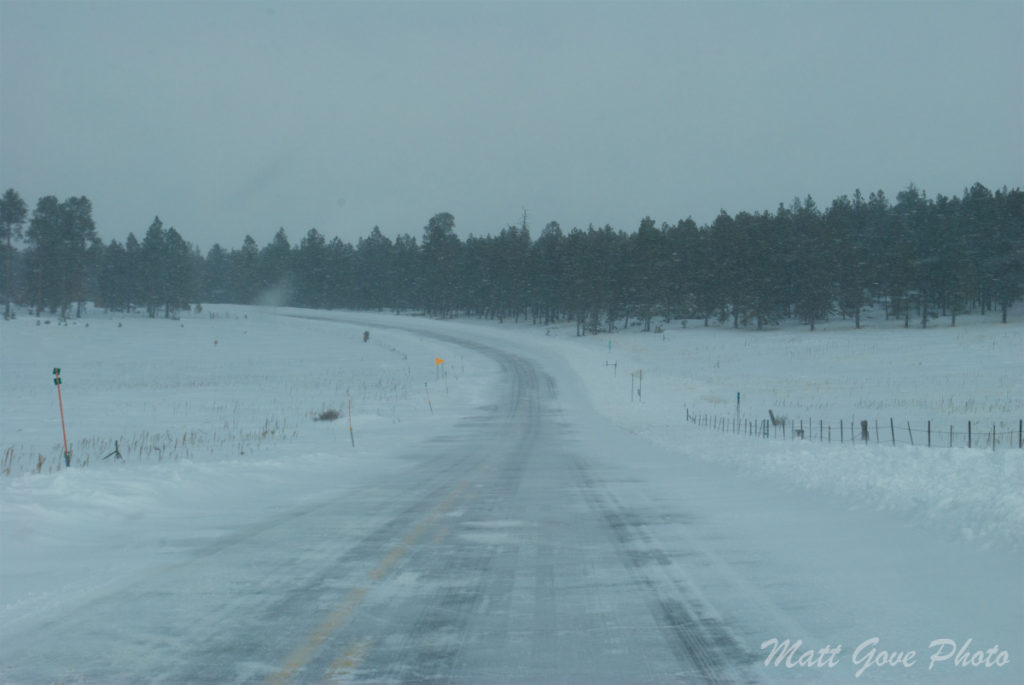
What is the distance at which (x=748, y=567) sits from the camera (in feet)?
25.6

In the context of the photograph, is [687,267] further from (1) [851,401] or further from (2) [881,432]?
(2) [881,432]

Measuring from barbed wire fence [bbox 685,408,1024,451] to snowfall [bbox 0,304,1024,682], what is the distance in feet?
0.90

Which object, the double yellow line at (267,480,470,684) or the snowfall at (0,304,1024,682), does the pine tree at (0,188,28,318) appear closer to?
the snowfall at (0,304,1024,682)

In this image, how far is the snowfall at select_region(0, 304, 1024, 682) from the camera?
8305mm

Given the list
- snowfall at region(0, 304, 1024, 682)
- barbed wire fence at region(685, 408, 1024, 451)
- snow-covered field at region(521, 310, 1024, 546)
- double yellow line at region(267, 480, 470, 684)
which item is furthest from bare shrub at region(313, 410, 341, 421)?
double yellow line at region(267, 480, 470, 684)

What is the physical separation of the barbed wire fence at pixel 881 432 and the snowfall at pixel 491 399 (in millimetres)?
274

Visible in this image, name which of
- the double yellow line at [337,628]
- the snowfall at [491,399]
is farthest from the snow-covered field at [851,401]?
the double yellow line at [337,628]

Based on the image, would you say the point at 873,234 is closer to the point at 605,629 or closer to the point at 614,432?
the point at 614,432

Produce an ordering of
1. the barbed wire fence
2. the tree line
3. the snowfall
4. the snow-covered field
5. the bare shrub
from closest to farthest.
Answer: the snowfall, the snow-covered field, the barbed wire fence, the bare shrub, the tree line

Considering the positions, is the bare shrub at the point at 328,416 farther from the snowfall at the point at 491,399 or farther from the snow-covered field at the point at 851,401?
the snow-covered field at the point at 851,401

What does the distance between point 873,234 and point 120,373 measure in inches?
4000

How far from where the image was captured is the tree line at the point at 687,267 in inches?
3755

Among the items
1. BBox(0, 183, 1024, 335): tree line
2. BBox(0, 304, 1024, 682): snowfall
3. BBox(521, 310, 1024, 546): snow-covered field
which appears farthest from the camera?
BBox(0, 183, 1024, 335): tree line

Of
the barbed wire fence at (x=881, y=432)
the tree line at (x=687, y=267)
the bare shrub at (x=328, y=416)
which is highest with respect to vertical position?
the tree line at (x=687, y=267)
